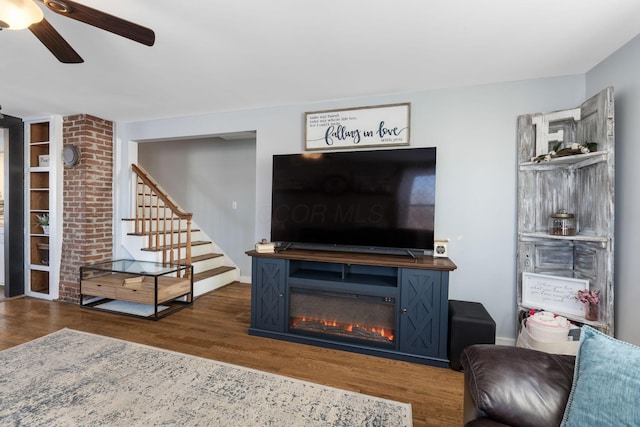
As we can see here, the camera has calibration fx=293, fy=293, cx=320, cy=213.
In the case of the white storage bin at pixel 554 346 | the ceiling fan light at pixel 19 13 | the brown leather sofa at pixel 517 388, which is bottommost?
the white storage bin at pixel 554 346

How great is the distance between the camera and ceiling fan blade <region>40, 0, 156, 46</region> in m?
1.19

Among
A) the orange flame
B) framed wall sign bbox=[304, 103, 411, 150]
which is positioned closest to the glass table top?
the orange flame

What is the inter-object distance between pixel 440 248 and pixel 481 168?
76cm

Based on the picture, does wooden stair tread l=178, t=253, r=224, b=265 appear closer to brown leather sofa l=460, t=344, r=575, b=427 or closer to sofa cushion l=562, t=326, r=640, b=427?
brown leather sofa l=460, t=344, r=575, b=427

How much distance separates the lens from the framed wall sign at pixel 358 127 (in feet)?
8.73

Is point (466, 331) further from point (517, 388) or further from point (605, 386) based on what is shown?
point (605, 386)

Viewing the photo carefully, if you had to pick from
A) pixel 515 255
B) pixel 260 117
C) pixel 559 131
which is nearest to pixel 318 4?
pixel 260 117

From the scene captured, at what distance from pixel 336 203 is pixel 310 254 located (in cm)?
51

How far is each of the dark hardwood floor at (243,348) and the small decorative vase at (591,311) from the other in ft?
3.13

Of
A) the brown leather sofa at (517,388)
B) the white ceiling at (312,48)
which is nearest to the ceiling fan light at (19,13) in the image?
the white ceiling at (312,48)

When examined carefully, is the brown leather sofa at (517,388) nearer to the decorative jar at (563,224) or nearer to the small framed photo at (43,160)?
the decorative jar at (563,224)

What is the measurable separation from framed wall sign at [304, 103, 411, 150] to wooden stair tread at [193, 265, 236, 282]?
2302 millimetres

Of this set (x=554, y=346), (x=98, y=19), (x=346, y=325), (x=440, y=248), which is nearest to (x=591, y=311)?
(x=554, y=346)

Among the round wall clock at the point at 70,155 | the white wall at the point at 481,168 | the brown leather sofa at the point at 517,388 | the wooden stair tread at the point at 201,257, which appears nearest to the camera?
the brown leather sofa at the point at 517,388
